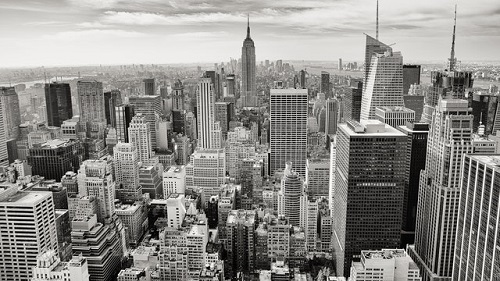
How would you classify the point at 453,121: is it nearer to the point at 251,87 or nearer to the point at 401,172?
the point at 401,172

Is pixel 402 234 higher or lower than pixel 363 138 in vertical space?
lower

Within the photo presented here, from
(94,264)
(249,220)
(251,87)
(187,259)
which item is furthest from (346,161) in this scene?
(251,87)

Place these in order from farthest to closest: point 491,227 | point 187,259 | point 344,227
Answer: point 344,227 < point 187,259 < point 491,227

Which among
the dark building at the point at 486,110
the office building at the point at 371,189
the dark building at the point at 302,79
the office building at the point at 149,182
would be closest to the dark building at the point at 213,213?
the office building at the point at 149,182

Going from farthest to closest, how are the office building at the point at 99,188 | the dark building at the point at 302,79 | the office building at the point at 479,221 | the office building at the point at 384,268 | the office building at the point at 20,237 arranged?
the dark building at the point at 302,79
the office building at the point at 99,188
the office building at the point at 20,237
the office building at the point at 384,268
the office building at the point at 479,221

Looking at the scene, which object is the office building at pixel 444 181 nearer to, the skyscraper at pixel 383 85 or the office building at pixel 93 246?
the skyscraper at pixel 383 85

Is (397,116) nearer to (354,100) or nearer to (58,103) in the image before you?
(354,100)
